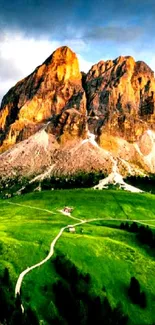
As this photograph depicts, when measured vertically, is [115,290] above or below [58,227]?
below

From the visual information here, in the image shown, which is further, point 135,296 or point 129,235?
point 129,235

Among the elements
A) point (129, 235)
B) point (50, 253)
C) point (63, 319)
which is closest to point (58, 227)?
point (129, 235)

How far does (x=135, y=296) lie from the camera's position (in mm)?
93875

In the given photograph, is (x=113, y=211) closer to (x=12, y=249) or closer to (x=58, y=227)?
(x=58, y=227)

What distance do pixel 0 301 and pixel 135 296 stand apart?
35.6 metres

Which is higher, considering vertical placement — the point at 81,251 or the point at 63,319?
the point at 81,251

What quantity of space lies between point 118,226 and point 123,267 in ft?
160

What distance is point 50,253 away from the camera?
336 feet

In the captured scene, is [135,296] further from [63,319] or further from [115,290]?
[63,319]

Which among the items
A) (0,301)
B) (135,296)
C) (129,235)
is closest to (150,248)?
(129,235)

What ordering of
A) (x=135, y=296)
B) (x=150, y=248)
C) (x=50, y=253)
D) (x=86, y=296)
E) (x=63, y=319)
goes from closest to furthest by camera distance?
(x=63, y=319), (x=86, y=296), (x=135, y=296), (x=50, y=253), (x=150, y=248)

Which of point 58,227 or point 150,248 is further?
point 58,227

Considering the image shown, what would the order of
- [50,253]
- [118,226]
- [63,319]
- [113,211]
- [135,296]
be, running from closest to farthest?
[63,319] → [135,296] → [50,253] → [118,226] → [113,211]

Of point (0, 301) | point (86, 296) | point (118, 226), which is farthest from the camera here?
point (118, 226)
